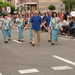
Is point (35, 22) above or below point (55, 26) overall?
above

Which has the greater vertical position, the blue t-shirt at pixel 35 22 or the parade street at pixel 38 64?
the blue t-shirt at pixel 35 22

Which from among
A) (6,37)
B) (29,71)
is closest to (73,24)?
(6,37)

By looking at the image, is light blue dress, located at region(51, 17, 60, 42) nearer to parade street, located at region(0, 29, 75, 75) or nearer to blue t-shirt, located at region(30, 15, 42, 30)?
blue t-shirt, located at region(30, 15, 42, 30)

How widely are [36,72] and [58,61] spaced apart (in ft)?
6.56

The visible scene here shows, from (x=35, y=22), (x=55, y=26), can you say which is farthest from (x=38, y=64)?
(x=55, y=26)

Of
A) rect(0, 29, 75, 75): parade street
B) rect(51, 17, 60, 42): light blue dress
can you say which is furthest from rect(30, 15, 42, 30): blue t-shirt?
rect(0, 29, 75, 75): parade street

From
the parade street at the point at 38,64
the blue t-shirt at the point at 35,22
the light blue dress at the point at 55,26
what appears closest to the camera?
the parade street at the point at 38,64

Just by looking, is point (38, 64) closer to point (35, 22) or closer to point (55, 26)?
point (35, 22)

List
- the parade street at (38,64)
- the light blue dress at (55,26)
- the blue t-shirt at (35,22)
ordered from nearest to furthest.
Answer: the parade street at (38,64), the blue t-shirt at (35,22), the light blue dress at (55,26)

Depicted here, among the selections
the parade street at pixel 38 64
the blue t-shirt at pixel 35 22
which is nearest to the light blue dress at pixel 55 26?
the blue t-shirt at pixel 35 22

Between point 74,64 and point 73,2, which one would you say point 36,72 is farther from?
point 73,2

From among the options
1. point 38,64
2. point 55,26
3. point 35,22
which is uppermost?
point 35,22

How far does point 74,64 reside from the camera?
9.76 metres

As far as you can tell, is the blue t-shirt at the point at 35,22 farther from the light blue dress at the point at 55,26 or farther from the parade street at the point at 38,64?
the parade street at the point at 38,64
